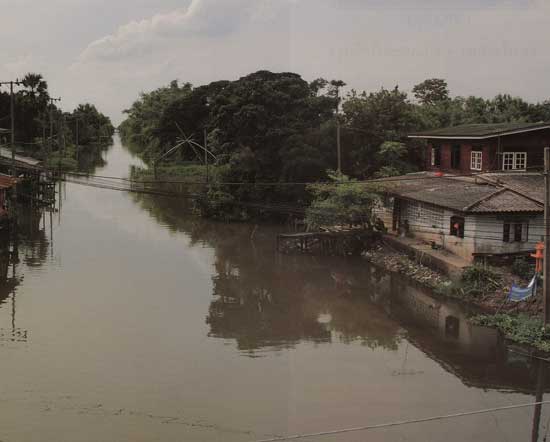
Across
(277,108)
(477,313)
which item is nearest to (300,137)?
(277,108)

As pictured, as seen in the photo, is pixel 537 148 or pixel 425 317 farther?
pixel 537 148

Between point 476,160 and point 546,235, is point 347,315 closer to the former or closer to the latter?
point 546,235

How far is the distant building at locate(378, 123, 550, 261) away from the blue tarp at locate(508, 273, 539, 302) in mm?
4201

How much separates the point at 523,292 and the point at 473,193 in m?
7.29

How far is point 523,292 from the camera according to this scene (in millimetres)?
19672

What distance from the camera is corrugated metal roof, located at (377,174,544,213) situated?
23.9 m

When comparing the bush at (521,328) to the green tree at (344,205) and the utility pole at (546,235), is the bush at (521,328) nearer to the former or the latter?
the utility pole at (546,235)

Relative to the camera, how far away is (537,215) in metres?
24.0

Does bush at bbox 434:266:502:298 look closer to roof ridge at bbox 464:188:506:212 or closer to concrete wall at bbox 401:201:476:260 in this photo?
concrete wall at bbox 401:201:476:260

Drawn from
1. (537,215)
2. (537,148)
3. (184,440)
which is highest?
(537,148)

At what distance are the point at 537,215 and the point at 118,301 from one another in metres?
15.2

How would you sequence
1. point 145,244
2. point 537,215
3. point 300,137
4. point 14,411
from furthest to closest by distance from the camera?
point 300,137, point 145,244, point 537,215, point 14,411

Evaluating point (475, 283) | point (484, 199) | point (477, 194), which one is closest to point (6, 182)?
point (477, 194)

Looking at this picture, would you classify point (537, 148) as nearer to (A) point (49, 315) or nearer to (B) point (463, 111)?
(B) point (463, 111)
